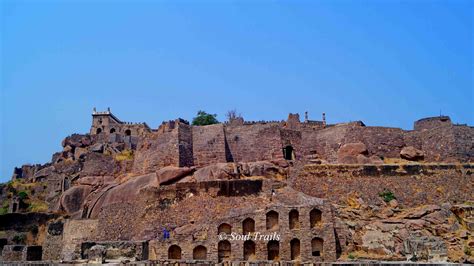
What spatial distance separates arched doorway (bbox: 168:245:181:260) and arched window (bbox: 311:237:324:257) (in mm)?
7712

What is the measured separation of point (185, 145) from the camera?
4059 centimetres

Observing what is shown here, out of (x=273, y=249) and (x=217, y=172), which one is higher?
(x=217, y=172)

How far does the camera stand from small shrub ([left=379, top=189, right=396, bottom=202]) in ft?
108

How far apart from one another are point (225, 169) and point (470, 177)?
16.6 metres

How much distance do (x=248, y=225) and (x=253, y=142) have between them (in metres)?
12.5

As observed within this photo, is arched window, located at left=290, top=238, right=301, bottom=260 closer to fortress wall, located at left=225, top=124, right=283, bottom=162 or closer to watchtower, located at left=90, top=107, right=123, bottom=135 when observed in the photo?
fortress wall, located at left=225, top=124, right=283, bottom=162

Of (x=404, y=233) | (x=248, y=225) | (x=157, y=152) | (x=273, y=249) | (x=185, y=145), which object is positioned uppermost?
(x=185, y=145)

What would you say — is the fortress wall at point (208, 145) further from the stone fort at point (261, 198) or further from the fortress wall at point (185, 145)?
the fortress wall at point (185, 145)

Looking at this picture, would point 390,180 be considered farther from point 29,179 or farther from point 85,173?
point 29,179

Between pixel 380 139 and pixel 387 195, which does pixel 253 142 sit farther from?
pixel 387 195

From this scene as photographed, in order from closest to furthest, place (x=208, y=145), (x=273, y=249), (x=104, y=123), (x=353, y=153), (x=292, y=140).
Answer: (x=273, y=249) → (x=353, y=153) → (x=208, y=145) → (x=292, y=140) → (x=104, y=123)

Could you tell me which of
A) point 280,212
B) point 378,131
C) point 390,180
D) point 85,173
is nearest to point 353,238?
point 280,212

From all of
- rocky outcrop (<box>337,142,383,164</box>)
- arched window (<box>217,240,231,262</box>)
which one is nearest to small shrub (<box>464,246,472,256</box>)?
Result: rocky outcrop (<box>337,142,383,164</box>)

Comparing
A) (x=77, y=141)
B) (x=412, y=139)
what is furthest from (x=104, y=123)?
(x=412, y=139)
